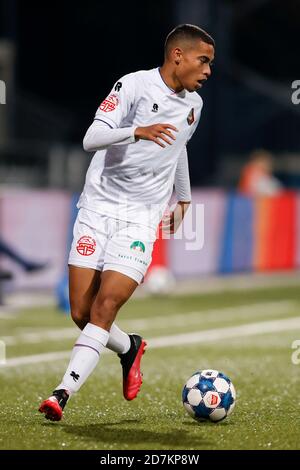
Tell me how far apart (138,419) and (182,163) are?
163 cm

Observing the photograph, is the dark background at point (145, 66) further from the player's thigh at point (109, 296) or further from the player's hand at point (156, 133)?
the player's hand at point (156, 133)

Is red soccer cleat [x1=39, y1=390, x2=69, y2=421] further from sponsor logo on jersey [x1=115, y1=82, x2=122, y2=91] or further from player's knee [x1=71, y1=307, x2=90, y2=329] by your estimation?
sponsor logo on jersey [x1=115, y1=82, x2=122, y2=91]

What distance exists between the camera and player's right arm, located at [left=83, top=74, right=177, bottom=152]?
6738mm

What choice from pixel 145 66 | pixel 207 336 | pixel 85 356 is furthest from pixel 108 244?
pixel 145 66

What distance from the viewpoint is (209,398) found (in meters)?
7.22

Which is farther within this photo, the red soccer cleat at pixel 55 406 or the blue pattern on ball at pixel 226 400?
the blue pattern on ball at pixel 226 400

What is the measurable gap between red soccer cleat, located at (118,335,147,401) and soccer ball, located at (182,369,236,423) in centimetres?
34

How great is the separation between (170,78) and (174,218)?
3.68 feet

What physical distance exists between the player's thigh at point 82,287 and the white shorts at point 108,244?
0.04 metres

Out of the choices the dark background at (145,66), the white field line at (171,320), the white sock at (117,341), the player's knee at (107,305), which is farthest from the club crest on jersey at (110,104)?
the dark background at (145,66)

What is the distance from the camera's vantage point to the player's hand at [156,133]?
6723 mm

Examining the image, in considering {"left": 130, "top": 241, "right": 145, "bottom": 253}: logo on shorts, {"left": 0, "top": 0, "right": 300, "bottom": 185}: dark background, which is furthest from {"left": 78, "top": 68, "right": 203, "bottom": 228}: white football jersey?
{"left": 0, "top": 0, "right": 300, "bottom": 185}: dark background

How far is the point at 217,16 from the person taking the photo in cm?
2669

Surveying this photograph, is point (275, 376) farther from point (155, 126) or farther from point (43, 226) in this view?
point (43, 226)
